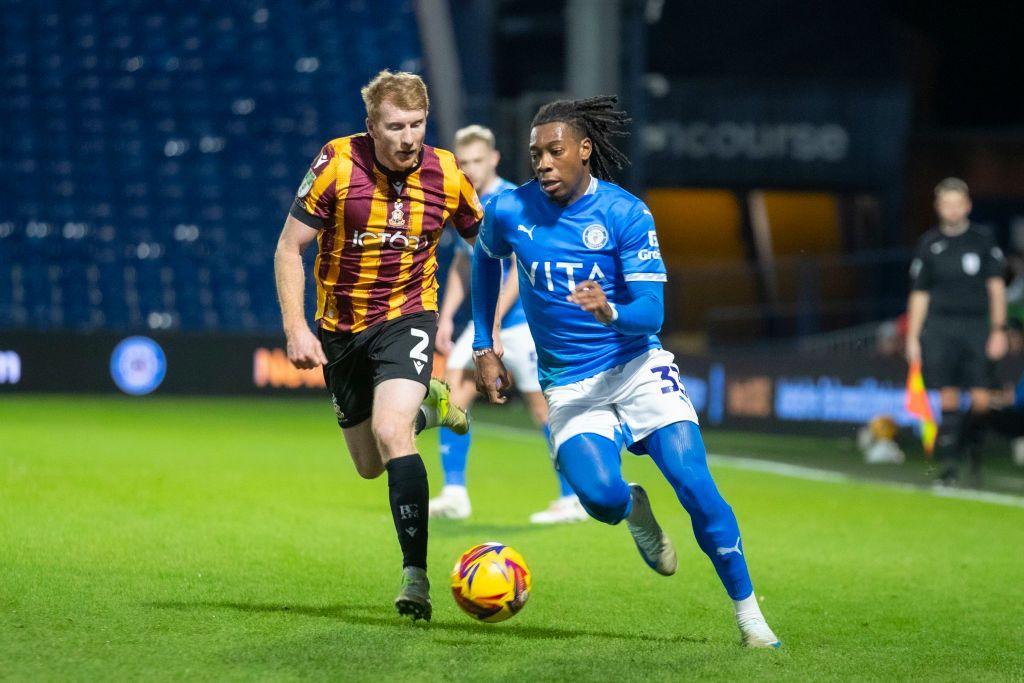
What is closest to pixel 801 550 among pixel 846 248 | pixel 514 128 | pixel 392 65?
pixel 514 128

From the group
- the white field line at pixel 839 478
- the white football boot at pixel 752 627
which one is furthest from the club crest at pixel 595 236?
the white field line at pixel 839 478

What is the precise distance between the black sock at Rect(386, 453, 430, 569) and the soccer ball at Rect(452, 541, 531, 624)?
20 centimetres

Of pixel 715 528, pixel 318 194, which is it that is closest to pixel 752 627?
pixel 715 528

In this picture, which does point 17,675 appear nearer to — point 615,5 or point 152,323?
point 615,5

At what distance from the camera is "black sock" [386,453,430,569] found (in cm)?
557

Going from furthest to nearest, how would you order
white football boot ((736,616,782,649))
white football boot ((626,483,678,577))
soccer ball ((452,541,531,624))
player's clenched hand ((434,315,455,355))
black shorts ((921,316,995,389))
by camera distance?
black shorts ((921,316,995,389)) < player's clenched hand ((434,315,455,355)) < white football boot ((626,483,678,577)) < soccer ball ((452,541,531,624)) < white football boot ((736,616,782,649))

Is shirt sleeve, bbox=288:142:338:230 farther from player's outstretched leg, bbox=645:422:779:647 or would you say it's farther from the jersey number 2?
player's outstretched leg, bbox=645:422:779:647

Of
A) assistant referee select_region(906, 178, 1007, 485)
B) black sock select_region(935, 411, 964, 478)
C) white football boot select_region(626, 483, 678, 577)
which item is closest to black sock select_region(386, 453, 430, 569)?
white football boot select_region(626, 483, 678, 577)

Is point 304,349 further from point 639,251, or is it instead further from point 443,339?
point 443,339

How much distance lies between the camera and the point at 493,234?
18.6 feet

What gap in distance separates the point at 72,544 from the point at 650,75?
22.1 m

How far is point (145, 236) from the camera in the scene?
21750 mm

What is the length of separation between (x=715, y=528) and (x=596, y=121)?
1.58 meters

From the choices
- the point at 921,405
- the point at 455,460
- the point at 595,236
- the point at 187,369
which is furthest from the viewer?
the point at 187,369
